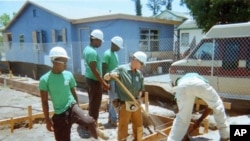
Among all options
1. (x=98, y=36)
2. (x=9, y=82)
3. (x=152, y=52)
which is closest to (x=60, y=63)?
(x=98, y=36)

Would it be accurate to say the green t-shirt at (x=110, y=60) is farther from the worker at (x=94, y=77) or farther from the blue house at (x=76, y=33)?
the blue house at (x=76, y=33)

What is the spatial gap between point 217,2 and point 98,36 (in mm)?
10664

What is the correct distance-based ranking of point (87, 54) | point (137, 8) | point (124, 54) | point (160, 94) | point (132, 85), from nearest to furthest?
point (132, 85)
point (87, 54)
point (160, 94)
point (124, 54)
point (137, 8)

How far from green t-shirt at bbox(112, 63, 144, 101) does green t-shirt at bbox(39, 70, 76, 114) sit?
2.82 ft

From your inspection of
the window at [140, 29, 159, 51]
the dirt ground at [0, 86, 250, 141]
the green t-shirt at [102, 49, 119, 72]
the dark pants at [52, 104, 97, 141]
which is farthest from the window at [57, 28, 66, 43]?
the dark pants at [52, 104, 97, 141]

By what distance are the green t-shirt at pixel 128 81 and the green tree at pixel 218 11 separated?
11.3 m

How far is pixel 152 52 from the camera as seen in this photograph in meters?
14.6

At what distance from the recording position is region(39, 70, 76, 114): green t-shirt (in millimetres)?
3348

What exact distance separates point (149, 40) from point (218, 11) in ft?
13.7

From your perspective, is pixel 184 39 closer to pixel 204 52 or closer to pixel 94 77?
pixel 204 52

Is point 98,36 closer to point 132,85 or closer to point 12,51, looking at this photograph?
point 132,85

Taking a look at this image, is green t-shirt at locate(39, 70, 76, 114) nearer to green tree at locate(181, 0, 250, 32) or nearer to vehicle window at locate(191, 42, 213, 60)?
vehicle window at locate(191, 42, 213, 60)

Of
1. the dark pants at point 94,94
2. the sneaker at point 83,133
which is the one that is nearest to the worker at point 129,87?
the dark pants at point 94,94

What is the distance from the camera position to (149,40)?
14812 mm
